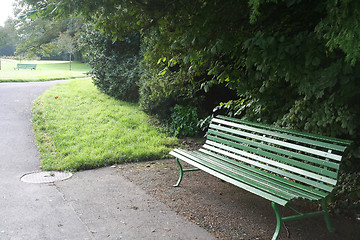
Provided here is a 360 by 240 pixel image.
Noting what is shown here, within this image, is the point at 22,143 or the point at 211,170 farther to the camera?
the point at 22,143

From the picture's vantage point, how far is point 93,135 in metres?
8.15

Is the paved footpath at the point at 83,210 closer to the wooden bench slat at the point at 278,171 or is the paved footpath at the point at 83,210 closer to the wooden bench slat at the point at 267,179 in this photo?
the wooden bench slat at the point at 267,179

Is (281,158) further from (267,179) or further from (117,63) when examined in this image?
(117,63)

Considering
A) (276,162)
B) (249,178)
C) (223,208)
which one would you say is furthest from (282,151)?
(223,208)

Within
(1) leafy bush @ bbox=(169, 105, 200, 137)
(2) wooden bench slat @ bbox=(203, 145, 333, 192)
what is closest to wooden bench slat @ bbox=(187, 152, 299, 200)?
(2) wooden bench slat @ bbox=(203, 145, 333, 192)

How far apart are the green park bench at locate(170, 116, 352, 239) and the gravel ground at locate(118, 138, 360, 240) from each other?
0.66 feet

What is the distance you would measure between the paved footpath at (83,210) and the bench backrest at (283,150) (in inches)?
47.9

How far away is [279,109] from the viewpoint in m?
5.10

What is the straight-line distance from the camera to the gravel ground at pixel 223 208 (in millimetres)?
3881

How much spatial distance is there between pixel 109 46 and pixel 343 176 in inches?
416

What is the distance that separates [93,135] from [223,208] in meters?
4.45

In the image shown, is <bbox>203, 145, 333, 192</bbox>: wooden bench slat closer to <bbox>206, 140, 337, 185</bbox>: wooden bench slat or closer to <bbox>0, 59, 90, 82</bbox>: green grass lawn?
<bbox>206, 140, 337, 185</bbox>: wooden bench slat

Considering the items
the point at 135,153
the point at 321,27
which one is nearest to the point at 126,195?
the point at 135,153

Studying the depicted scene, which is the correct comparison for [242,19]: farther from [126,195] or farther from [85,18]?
[126,195]
